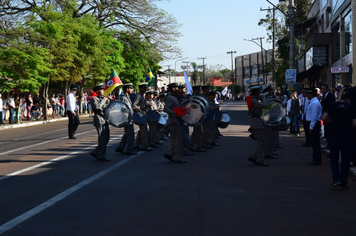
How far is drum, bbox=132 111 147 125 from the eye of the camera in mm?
14708

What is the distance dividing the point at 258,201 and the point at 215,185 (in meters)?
1.51

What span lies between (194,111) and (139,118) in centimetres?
227

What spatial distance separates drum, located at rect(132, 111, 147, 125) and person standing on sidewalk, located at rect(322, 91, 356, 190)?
6680 mm

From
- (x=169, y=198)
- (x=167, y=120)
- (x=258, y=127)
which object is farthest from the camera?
(x=167, y=120)

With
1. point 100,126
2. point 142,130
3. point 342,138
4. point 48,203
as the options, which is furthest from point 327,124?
point 142,130

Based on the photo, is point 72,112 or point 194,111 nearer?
point 194,111

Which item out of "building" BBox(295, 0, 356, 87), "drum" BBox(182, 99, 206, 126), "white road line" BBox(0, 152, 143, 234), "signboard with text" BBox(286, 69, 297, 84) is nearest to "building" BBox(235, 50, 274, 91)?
"building" BBox(295, 0, 356, 87)

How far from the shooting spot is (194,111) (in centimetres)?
1307

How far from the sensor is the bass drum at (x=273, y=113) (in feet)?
42.5

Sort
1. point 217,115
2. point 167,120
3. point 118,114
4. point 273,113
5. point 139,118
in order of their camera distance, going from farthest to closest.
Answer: point 217,115 < point 139,118 < point 167,120 < point 273,113 < point 118,114

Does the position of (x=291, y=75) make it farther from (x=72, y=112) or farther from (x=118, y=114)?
(x=118, y=114)

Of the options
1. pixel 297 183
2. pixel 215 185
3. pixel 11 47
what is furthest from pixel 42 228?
pixel 11 47

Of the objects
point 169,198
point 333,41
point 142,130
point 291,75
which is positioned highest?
point 333,41

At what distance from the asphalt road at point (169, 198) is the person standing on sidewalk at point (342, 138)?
0.27 meters
